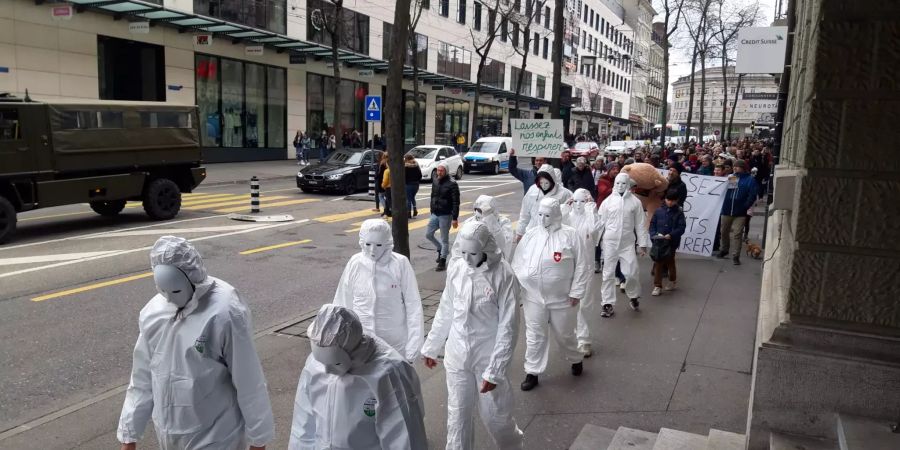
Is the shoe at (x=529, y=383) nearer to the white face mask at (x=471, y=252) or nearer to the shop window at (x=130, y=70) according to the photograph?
the white face mask at (x=471, y=252)

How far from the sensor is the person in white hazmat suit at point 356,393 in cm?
280

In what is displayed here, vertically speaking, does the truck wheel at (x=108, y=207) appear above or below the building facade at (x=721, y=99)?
below

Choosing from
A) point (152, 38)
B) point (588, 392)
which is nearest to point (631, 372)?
point (588, 392)

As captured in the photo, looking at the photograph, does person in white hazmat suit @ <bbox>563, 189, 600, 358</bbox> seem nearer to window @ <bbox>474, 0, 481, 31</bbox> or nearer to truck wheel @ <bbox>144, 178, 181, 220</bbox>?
truck wheel @ <bbox>144, 178, 181, 220</bbox>

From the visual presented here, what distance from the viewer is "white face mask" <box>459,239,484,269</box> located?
14.9 ft

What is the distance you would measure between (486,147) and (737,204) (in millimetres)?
22336

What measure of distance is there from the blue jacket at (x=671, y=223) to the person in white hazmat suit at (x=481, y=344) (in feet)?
17.9

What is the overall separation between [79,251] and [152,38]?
660 inches

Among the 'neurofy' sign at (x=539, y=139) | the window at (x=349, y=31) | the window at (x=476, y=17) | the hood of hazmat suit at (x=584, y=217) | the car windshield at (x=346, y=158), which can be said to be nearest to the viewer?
the hood of hazmat suit at (x=584, y=217)

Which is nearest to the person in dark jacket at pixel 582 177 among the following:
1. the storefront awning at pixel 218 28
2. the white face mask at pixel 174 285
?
the white face mask at pixel 174 285

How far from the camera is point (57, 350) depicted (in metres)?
6.78

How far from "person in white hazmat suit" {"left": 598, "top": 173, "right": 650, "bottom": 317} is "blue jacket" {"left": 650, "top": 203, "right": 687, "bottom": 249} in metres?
1.12

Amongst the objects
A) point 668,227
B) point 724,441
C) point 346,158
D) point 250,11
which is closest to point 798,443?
point 724,441

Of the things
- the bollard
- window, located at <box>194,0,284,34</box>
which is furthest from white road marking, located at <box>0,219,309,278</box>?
window, located at <box>194,0,284,34</box>
